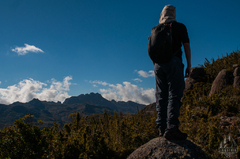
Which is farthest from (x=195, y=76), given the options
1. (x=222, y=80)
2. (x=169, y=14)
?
(x=169, y=14)

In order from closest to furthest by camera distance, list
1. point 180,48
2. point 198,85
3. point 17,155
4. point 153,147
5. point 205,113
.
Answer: point 17,155
point 153,147
point 180,48
point 205,113
point 198,85

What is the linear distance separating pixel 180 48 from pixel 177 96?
40.4 inches

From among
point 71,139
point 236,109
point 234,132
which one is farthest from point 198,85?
point 71,139

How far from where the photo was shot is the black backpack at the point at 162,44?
9.98ft

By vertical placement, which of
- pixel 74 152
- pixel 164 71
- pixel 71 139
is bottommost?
pixel 74 152

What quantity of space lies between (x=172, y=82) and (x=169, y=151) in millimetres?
1268

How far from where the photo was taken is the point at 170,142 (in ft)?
10.0

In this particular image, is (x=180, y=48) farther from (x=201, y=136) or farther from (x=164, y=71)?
(x=201, y=136)

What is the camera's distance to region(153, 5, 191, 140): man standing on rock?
302 cm

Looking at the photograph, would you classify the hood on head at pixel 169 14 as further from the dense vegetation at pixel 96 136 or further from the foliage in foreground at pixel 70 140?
the foliage in foreground at pixel 70 140

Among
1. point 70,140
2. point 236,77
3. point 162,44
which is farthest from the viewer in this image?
point 236,77

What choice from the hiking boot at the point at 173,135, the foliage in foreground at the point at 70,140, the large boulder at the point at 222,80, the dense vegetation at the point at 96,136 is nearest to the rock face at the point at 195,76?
the large boulder at the point at 222,80

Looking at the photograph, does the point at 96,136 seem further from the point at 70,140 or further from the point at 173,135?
the point at 173,135

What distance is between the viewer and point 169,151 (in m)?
2.81
